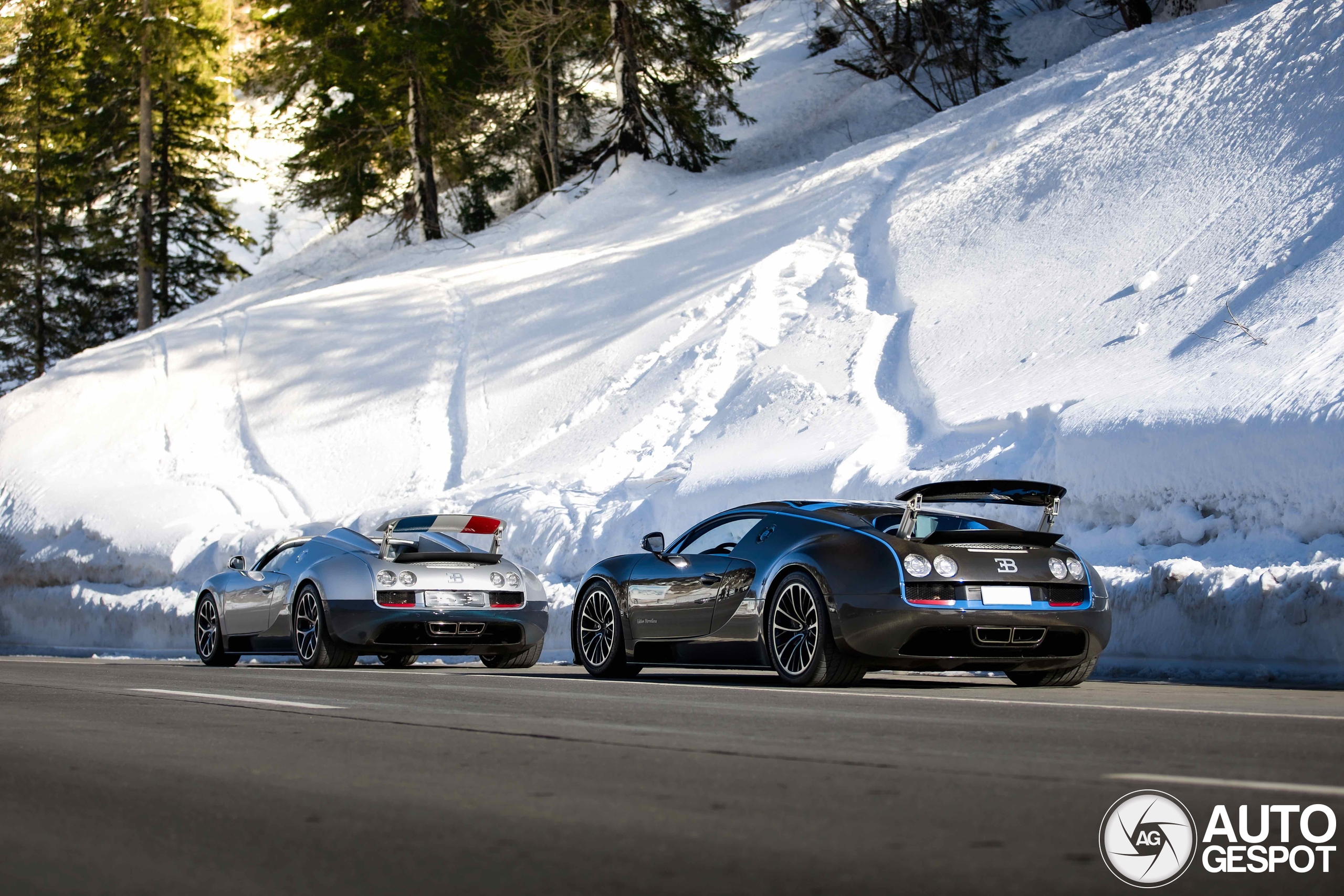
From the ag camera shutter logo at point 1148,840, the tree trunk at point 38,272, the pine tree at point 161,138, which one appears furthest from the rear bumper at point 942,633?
the tree trunk at point 38,272

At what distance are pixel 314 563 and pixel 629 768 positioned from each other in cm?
736

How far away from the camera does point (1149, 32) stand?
25.3 metres

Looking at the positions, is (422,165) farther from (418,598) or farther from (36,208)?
(418,598)

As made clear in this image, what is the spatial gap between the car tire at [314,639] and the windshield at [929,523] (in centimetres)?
487

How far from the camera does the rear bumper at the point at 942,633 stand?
25.0 ft

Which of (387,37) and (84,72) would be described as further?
(84,72)

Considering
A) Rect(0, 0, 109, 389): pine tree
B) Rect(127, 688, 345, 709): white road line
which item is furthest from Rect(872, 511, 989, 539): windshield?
Rect(0, 0, 109, 389): pine tree

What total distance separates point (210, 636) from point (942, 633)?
315 inches

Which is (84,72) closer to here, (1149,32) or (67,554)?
(67,554)

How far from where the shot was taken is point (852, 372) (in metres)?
16.8

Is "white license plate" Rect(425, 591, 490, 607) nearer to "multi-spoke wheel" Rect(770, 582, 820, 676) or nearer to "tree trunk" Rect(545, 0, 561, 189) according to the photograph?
"multi-spoke wheel" Rect(770, 582, 820, 676)

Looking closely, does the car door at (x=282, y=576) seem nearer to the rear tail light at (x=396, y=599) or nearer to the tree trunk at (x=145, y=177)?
the rear tail light at (x=396, y=599)

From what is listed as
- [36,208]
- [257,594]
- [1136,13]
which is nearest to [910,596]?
[257,594]

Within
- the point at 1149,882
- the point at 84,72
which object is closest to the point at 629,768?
the point at 1149,882
